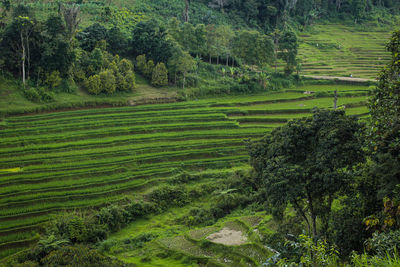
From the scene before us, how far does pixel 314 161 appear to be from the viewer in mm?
15398

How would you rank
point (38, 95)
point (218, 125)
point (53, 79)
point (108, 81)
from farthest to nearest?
1. point (108, 81)
2. point (218, 125)
3. point (53, 79)
4. point (38, 95)

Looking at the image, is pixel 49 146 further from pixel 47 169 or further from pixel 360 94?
pixel 360 94

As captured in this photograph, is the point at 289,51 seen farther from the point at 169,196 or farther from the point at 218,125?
the point at 169,196

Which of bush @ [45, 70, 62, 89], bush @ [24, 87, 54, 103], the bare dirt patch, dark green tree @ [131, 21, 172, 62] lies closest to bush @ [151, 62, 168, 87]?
dark green tree @ [131, 21, 172, 62]

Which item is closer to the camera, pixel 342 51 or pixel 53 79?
pixel 53 79

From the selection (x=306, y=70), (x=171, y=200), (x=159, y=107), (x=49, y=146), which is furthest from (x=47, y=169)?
(x=306, y=70)

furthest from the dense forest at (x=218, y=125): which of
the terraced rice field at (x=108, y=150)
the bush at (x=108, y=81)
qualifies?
the terraced rice field at (x=108, y=150)

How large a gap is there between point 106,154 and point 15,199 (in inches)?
291

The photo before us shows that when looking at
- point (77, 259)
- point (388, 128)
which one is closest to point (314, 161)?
point (388, 128)

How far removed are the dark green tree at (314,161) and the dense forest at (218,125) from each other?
5 cm

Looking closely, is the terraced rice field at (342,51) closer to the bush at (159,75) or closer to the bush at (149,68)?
the bush at (159,75)

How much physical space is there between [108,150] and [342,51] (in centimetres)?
4545

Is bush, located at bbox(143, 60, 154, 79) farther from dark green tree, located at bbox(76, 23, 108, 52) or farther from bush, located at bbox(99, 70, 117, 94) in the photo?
dark green tree, located at bbox(76, 23, 108, 52)

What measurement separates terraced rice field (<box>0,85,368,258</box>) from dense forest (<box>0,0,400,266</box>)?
0.83 feet
